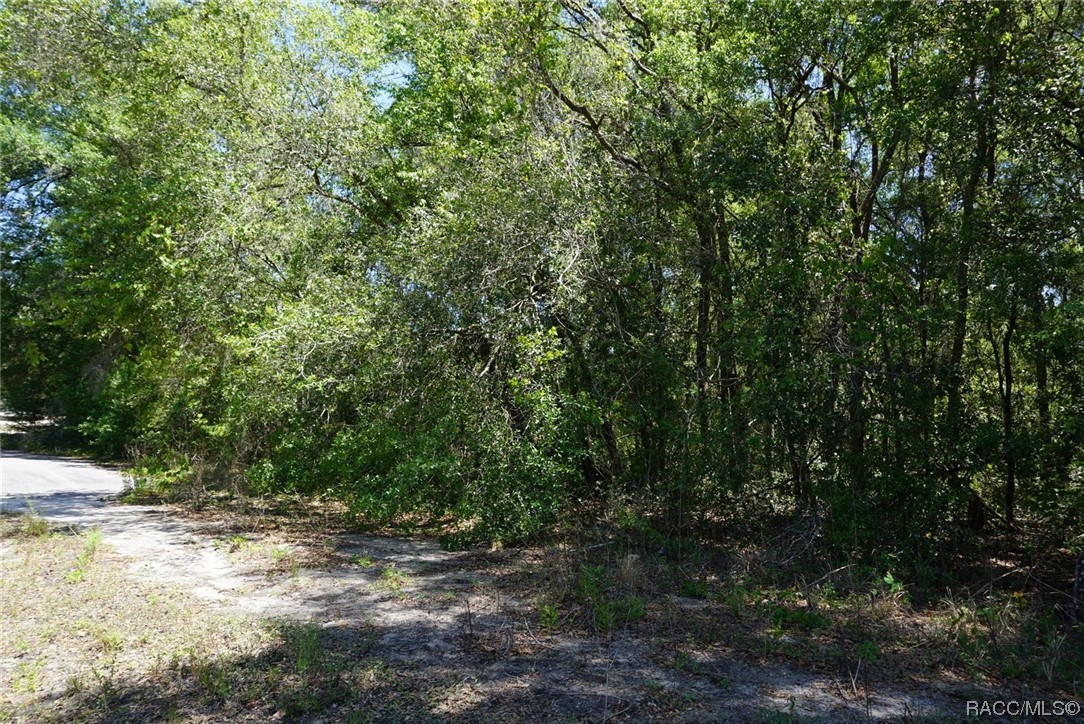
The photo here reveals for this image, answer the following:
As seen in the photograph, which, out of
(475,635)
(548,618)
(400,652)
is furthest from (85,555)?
(548,618)

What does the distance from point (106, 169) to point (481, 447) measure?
11.9m

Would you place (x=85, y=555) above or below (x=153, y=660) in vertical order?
above

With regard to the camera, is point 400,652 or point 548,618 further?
point 548,618

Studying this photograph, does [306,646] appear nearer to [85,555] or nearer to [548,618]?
[548,618]

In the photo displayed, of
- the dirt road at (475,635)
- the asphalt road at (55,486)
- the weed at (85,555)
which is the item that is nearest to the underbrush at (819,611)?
the dirt road at (475,635)

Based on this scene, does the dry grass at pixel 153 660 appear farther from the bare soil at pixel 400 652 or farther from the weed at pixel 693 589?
the weed at pixel 693 589

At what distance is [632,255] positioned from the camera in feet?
33.8

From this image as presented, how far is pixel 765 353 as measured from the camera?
8.49 metres

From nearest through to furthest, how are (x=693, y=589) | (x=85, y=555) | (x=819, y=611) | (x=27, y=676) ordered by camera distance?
(x=27, y=676)
(x=819, y=611)
(x=693, y=589)
(x=85, y=555)

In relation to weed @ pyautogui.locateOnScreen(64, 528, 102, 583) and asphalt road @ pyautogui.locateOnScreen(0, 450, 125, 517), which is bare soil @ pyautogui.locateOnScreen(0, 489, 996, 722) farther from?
asphalt road @ pyautogui.locateOnScreen(0, 450, 125, 517)

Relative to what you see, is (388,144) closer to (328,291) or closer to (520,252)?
(328,291)

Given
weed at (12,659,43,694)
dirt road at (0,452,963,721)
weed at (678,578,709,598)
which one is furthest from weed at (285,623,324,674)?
weed at (678,578,709,598)

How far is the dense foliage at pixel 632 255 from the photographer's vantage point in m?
7.97

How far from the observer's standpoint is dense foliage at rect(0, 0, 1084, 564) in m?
7.97
